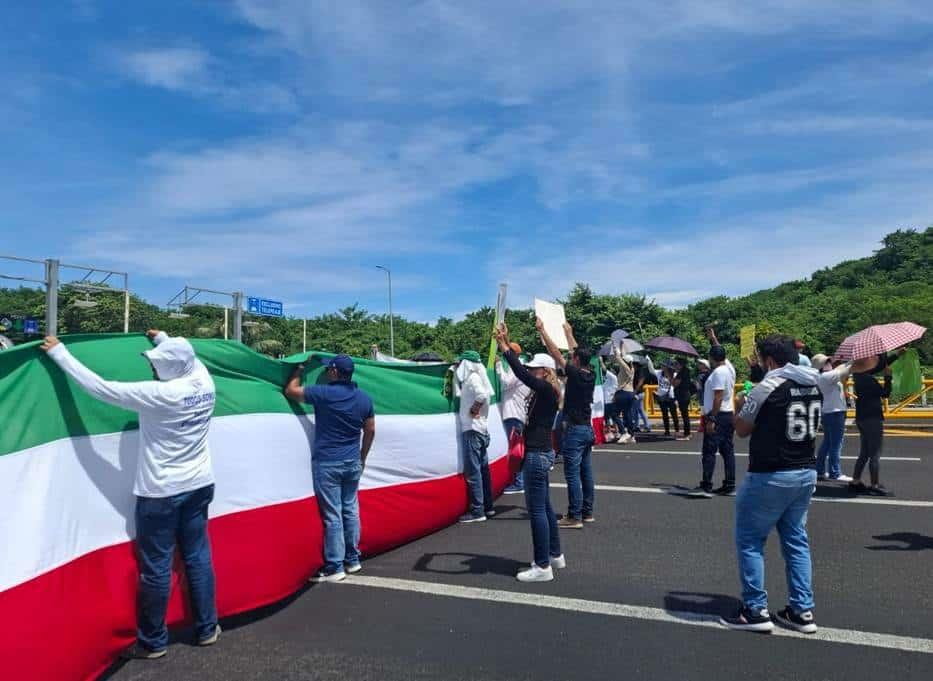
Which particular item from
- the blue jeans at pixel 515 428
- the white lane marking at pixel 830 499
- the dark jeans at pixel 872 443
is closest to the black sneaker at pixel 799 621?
the blue jeans at pixel 515 428

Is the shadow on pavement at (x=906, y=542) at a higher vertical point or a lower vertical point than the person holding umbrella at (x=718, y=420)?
lower

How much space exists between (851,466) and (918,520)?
137 inches

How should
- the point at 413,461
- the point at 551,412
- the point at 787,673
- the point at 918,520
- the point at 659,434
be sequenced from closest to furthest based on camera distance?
the point at 787,673 → the point at 551,412 → the point at 413,461 → the point at 918,520 → the point at 659,434

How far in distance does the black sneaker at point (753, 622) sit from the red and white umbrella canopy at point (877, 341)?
2.21 metres

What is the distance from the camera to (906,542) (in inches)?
245

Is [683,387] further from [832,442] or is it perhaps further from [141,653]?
[141,653]

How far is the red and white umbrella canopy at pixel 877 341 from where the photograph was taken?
5.36 metres

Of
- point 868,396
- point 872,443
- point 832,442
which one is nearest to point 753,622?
point 872,443

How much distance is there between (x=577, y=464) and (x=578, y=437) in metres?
0.28

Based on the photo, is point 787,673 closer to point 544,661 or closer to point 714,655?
point 714,655

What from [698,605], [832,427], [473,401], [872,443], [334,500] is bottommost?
[698,605]

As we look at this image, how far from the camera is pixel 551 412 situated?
17.4 ft

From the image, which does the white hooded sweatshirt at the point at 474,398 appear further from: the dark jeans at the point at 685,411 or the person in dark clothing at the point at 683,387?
the dark jeans at the point at 685,411

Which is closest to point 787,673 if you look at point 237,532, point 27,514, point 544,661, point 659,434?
point 544,661
